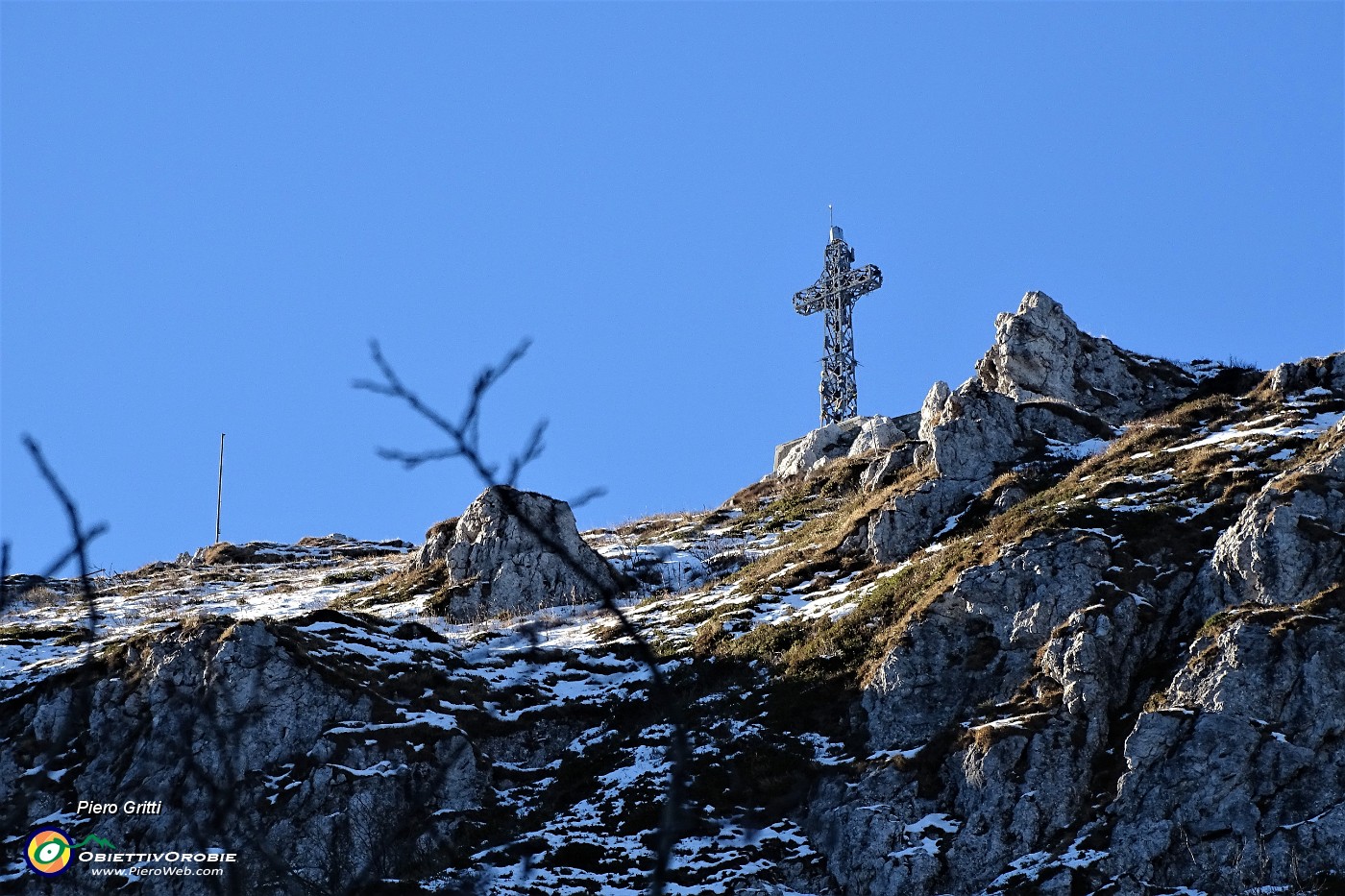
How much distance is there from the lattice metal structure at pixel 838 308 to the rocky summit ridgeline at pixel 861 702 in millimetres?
25730

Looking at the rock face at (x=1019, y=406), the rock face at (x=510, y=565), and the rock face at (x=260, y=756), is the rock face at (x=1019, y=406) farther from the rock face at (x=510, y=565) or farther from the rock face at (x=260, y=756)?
the rock face at (x=260, y=756)

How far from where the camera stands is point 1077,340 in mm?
48500

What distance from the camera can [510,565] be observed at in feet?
131

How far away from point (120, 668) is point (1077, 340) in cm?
3197

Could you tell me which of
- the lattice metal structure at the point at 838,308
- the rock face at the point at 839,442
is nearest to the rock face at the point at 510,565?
the rock face at the point at 839,442

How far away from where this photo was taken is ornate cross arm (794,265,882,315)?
6981 cm

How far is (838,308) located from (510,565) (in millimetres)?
33879

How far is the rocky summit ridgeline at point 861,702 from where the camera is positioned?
918 inches

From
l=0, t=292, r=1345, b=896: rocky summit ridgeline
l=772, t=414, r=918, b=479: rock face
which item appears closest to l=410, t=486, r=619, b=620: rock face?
l=0, t=292, r=1345, b=896: rocky summit ridgeline

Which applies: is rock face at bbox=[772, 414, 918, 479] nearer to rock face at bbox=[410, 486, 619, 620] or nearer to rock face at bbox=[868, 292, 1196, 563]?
rock face at bbox=[868, 292, 1196, 563]

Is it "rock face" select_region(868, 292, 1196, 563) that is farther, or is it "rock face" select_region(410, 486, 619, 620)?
"rock face" select_region(410, 486, 619, 620)

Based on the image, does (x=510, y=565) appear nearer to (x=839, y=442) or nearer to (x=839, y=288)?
(x=839, y=442)

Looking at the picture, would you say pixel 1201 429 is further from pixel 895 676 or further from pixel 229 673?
pixel 229 673

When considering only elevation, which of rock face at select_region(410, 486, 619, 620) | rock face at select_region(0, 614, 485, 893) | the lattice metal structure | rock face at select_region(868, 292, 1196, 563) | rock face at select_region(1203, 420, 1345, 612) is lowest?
rock face at select_region(0, 614, 485, 893)
